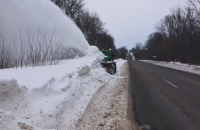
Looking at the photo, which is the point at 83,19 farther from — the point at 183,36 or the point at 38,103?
the point at 38,103

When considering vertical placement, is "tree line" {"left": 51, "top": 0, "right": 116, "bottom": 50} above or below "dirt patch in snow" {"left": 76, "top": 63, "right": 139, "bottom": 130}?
above

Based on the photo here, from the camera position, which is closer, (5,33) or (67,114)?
(67,114)

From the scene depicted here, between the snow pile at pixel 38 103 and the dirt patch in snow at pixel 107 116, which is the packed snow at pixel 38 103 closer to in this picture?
the snow pile at pixel 38 103

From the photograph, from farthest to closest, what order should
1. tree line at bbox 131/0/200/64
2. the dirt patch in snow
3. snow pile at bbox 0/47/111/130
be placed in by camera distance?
1. tree line at bbox 131/0/200/64
2. the dirt patch in snow
3. snow pile at bbox 0/47/111/130

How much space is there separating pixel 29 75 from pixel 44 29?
4.96 metres

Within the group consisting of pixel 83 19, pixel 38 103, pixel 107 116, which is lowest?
pixel 107 116

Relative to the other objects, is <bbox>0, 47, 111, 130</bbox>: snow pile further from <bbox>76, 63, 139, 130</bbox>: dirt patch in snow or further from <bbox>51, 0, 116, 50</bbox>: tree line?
<bbox>51, 0, 116, 50</bbox>: tree line

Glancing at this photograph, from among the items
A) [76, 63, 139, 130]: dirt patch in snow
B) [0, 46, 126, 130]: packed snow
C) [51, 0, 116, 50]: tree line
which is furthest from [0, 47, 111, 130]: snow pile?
[51, 0, 116, 50]: tree line

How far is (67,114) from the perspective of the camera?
4.80 meters

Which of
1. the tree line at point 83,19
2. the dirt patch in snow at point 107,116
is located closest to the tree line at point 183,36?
the tree line at point 83,19

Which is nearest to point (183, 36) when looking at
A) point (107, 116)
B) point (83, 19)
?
point (83, 19)

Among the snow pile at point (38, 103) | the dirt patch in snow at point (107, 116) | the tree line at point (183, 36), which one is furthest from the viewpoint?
the tree line at point (183, 36)

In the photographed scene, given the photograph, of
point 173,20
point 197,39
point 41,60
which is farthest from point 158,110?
point 173,20

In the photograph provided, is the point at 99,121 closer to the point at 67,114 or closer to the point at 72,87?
the point at 67,114
